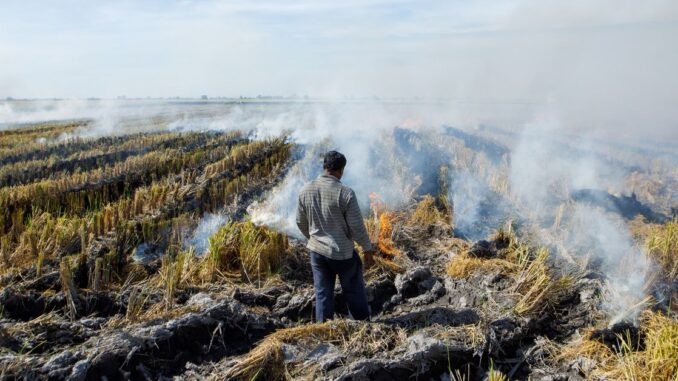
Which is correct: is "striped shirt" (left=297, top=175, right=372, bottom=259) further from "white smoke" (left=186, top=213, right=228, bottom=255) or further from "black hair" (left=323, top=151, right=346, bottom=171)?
"white smoke" (left=186, top=213, right=228, bottom=255)

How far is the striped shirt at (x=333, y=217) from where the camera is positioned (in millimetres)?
4129

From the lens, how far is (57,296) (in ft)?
15.4

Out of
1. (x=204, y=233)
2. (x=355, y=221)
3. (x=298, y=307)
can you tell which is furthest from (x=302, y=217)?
(x=204, y=233)

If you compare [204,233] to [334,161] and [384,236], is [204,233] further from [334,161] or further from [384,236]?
[334,161]

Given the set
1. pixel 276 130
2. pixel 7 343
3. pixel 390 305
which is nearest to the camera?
pixel 7 343

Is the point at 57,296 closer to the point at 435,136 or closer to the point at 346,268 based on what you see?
the point at 346,268

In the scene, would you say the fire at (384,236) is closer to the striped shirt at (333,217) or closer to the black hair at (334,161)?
Answer: the striped shirt at (333,217)

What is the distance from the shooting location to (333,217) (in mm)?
4164

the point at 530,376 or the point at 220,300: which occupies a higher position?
the point at 220,300

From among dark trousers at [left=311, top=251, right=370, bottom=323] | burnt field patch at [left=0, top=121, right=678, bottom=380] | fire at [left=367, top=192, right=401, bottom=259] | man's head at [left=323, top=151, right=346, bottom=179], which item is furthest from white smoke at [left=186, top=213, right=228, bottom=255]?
man's head at [left=323, top=151, right=346, bottom=179]

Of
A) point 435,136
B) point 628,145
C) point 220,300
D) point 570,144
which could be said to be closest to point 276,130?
point 435,136

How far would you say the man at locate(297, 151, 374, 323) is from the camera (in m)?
4.14

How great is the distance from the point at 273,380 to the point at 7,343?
6.55ft

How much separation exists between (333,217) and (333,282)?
62 centimetres
